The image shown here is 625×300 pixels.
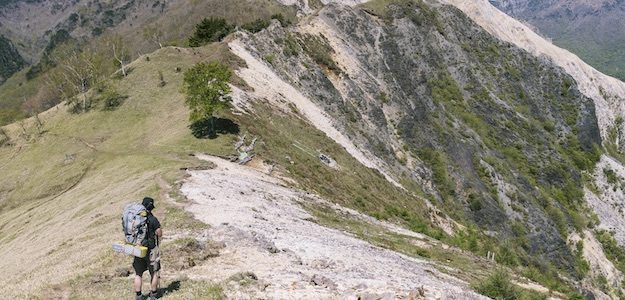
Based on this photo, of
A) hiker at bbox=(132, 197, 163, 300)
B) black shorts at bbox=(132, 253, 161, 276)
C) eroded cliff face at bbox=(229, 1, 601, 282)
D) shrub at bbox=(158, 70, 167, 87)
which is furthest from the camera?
eroded cliff face at bbox=(229, 1, 601, 282)

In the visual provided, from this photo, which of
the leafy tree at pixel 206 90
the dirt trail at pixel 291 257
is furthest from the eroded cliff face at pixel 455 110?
the dirt trail at pixel 291 257

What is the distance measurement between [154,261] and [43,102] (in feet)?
622

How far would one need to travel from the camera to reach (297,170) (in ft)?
172

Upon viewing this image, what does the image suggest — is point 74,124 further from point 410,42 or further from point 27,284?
point 410,42

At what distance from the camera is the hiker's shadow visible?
18122 mm

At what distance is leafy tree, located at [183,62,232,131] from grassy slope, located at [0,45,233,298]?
3.10 m

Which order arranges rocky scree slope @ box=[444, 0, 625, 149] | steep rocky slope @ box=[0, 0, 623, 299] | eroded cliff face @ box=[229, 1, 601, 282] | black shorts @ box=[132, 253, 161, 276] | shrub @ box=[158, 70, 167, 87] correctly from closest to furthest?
black shorts @ box=[132, 253, 161, 276], steep rocky slope @ box=[0, 0, 623, 299], shrub @ box=[158, 70, 167, 87], eroded cliff face @ box=[229, 1, 601, 282], rocky scree slope @ box=[444, 0, 625, 149]

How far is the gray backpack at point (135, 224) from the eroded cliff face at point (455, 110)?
63.4 metres

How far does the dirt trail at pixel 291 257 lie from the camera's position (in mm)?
19141

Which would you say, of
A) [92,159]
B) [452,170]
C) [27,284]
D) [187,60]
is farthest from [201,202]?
[452,170]

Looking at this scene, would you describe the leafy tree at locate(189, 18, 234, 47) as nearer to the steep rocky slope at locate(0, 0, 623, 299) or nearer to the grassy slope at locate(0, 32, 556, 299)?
the steep rocky slope at locate(0, 0, 623, 299)

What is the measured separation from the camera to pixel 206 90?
5434cm

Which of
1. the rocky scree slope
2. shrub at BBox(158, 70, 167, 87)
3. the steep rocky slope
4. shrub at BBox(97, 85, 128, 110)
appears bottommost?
shrub at BBox(97, 85, 128, 110)

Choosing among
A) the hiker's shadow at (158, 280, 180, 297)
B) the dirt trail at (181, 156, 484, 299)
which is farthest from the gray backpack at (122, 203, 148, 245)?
the dirt trail at (181, 156, 484, 299)
